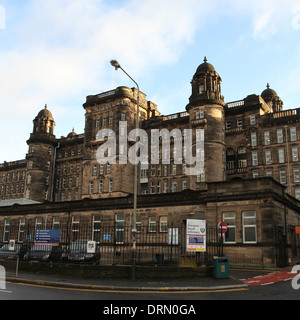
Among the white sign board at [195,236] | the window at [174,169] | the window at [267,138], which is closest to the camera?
the white sign board at [195,236]

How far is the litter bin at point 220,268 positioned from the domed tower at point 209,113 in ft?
137

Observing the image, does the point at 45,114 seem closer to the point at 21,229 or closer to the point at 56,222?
the point at 21,229

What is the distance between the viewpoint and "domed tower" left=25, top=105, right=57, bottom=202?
287ft

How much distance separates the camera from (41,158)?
89938 mm

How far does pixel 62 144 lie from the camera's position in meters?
94.0

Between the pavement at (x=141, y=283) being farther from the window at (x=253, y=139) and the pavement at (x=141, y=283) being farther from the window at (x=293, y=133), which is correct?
the window at (x=253, y=139)

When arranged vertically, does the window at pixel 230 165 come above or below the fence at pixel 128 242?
above

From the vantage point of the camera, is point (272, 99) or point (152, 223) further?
point (272, 99)

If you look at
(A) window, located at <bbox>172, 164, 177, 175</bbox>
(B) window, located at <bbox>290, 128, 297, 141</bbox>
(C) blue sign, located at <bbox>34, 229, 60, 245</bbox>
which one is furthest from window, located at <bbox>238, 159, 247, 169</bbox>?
(C) blue sign, located at <bbox>34, 229, 60, 245</bbox>

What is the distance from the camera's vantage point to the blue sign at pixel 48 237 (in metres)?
21.0

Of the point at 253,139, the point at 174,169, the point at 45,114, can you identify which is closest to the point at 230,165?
the point at 253,139

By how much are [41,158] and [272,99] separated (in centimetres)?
5738

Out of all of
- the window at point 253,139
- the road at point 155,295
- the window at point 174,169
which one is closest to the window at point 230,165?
the window at point 253,139
